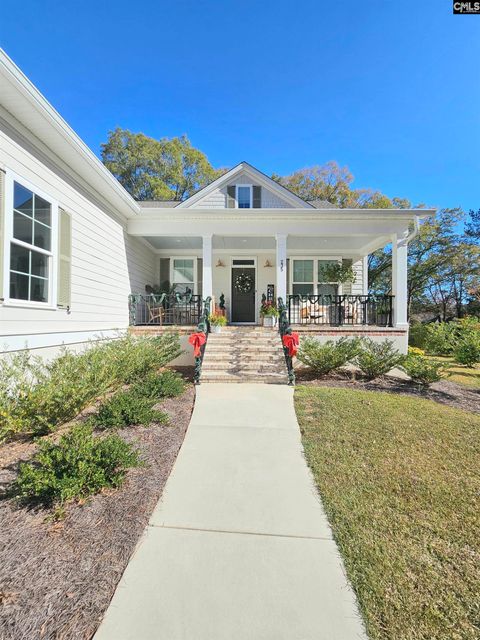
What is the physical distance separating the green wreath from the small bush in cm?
806

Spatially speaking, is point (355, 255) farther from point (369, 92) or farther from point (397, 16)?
point (397, 16)

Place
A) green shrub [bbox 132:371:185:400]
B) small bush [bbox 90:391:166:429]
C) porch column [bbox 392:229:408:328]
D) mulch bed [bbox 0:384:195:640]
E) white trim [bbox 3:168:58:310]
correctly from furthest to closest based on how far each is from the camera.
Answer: porch column [bbox 392:229:408:328] → green shrub [bbox 132:371:185:400] → white trim [bbox 3:168:58:310] → small bush [bbox 90:391:166:429] → mulch bed [bbox 0:384:195:640]

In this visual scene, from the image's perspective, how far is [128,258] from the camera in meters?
8.80

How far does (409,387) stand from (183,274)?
27.9 ft

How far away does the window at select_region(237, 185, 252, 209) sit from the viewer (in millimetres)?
11477

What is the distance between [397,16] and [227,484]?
9.93 m

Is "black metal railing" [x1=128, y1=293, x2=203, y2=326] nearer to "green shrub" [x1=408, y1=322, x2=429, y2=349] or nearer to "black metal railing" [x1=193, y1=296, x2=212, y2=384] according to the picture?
"black metal railing" [x1=193, y1=296, x2=212, y2=384]

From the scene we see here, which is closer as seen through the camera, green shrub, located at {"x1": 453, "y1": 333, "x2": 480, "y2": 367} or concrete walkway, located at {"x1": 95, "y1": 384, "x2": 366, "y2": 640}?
concrete walkway, located at {"x1": 95, "y1": 384, "x2": 366, "y2": 640}

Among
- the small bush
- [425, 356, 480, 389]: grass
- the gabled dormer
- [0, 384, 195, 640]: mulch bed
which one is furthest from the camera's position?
the gabled dormer

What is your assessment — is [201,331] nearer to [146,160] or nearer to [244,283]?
[244,283]

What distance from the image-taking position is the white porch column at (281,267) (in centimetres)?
871

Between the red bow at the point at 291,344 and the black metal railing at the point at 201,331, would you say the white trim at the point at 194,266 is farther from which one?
the red bow at the point at 291,344

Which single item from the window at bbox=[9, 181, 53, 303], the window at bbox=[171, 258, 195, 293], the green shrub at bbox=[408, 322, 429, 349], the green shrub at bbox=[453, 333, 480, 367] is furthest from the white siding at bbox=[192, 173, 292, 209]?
the green shrub at bbox=[408, 322, 429, 349]

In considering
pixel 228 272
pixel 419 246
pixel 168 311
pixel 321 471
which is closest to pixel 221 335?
pixel 168 311
